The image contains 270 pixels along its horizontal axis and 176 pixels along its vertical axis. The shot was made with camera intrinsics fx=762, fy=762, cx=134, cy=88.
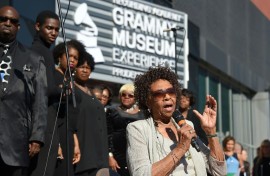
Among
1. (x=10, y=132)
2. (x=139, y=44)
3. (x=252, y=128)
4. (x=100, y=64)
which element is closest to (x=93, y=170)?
(x=10, y=132)

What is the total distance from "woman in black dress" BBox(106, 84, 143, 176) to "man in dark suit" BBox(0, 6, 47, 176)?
81.1 inches

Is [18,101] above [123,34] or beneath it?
beneath

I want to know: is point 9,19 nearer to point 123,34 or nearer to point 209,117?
point 209,117

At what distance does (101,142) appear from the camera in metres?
7.01

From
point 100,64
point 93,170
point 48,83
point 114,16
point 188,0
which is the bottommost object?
point 93,170

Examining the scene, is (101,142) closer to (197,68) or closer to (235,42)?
(197,68)

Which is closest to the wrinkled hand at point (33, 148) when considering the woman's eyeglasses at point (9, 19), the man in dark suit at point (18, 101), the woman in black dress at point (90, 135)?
the man in dark suit at point (18, 101)

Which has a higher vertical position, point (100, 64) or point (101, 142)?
point (100, 64)

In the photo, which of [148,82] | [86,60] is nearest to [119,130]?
[86,60]

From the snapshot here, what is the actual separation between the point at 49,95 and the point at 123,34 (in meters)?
9.45

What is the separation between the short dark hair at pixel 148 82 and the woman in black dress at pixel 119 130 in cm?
267

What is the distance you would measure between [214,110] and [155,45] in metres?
11.3

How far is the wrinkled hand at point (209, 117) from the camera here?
16.3ft

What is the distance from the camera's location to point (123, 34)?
15.7m
